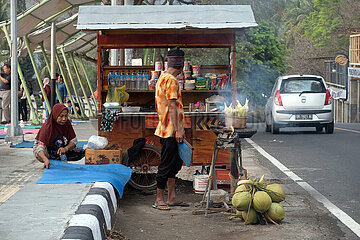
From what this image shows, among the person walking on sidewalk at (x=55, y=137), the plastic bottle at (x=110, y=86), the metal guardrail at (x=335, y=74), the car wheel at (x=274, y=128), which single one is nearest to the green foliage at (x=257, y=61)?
the car wheel at (x=274, y=128)

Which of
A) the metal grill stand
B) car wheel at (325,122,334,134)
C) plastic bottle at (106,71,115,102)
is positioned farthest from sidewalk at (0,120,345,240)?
car wheel at (325,122,334,134)

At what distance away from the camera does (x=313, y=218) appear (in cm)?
719

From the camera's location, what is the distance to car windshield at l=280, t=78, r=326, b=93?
18.9 metres

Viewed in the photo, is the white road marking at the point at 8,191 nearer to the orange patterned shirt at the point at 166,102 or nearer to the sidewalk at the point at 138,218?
the sidewalk at the point at 138,218

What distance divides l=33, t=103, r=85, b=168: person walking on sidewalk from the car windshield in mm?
10956

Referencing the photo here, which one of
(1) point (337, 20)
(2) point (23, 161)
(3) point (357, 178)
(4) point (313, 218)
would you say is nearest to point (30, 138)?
(2) point (23, 161)

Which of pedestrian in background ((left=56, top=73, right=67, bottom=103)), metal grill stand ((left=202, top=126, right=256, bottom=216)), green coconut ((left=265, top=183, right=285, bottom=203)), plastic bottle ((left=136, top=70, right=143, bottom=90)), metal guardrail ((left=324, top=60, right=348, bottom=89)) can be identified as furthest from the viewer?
metal guardrail ((left=324, top=60, right=348, bottom=89))

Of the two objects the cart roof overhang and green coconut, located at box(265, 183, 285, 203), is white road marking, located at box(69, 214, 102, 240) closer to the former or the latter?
green coconut, located at box(265, 183, 285, 203)

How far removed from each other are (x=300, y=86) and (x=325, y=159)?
6.91 metres

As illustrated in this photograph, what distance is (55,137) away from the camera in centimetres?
→ 905

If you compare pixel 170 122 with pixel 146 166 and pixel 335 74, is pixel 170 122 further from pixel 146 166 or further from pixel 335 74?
pixel 335 74

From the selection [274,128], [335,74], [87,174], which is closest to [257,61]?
[274,128]

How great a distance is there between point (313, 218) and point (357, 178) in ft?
Result: 11.1

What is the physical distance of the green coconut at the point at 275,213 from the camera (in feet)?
22.5
